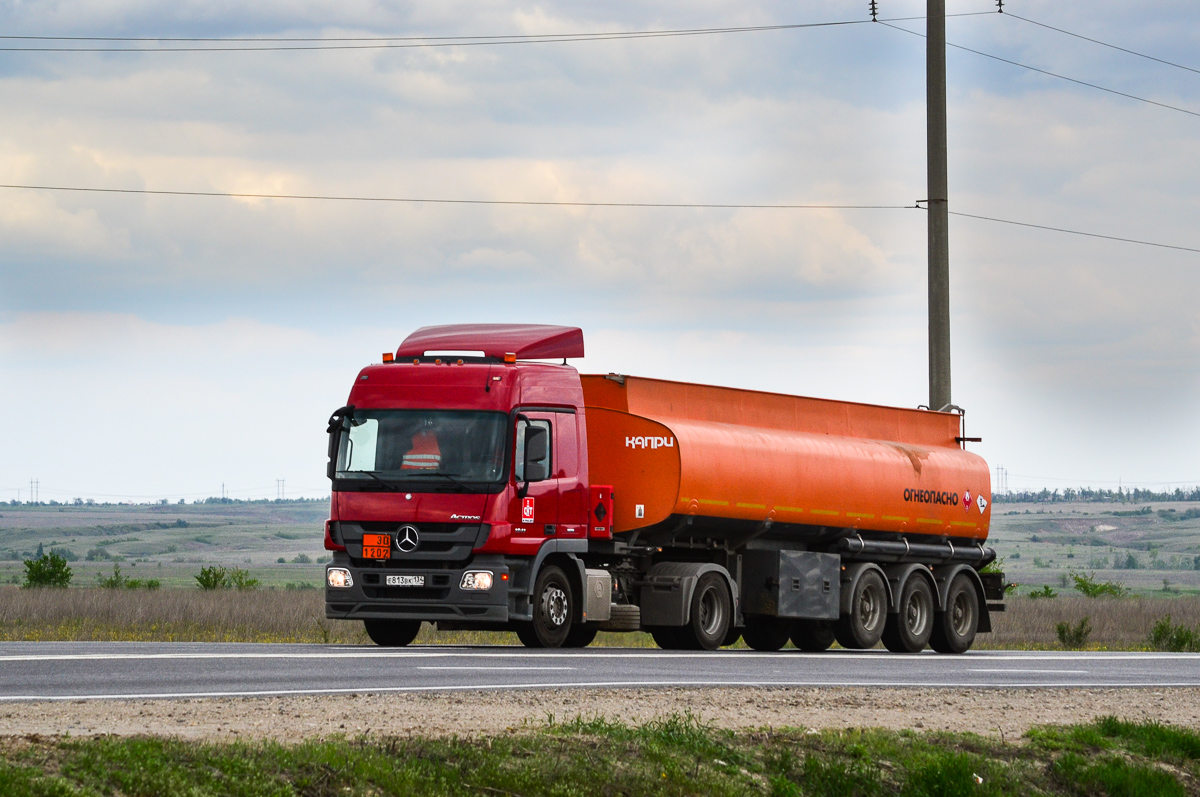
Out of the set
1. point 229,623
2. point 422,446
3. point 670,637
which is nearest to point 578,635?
point 670,637

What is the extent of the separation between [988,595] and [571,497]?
10586mm

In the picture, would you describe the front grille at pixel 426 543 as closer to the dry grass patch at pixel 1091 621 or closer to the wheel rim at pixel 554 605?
the wheel rim at pixel 554 605

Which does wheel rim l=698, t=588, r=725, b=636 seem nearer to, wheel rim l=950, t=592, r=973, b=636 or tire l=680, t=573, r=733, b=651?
tire l=680, t=573, r=733, b=651

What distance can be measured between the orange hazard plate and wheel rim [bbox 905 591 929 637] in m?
10.0

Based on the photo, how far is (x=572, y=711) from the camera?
40.3ft

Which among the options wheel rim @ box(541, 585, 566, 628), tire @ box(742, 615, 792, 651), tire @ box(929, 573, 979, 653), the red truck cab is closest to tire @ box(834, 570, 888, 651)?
tire @ box(742, 615, 792, 651)

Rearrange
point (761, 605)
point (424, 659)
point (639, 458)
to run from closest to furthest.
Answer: point (424, 659), point (639, 458), point (761, 605)

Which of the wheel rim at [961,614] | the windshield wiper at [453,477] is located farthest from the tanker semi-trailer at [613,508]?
the wheel rim at [961,614]

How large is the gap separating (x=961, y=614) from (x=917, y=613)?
1.44m

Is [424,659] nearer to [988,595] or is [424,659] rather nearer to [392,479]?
[392,479]

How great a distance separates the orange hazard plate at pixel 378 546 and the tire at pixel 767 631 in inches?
289

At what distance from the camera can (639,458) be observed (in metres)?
21.6

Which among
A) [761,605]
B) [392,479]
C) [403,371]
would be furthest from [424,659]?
[761,605]

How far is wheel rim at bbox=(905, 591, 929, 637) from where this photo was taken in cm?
2638
